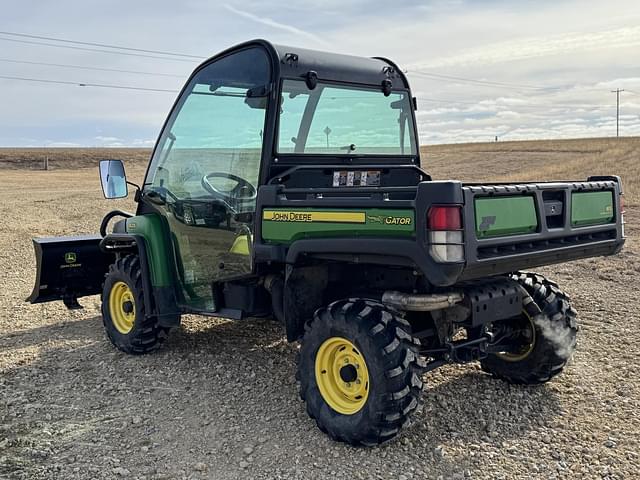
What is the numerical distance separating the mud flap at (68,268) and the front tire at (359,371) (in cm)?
312

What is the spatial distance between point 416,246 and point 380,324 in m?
0.60

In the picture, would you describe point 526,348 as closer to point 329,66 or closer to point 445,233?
point 445,233

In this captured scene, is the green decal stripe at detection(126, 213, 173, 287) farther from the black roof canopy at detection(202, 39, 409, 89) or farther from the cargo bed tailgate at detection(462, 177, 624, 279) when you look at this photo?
the cargo bed tailgate at detection(462, 177, 624, 279)

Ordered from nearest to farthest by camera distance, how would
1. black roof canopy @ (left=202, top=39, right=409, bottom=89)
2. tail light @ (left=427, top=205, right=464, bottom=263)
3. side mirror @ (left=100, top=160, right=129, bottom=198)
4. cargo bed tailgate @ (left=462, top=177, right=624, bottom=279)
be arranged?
1. tail light @ (left=427, top=205, right=464, bottom=263)
2. cargo bed tailgate @ (left=462, top=177, right=624, bottom=279)
3. black roof canopy @ (left=202, top=39, right=409, bottom=89)
4. side mirror @ (left=100, top=160, right=129, bottom=198)

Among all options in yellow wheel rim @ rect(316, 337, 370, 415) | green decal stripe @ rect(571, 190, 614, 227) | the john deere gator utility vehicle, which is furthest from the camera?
green decal stripe @ rect(571, 190, 614, 227)

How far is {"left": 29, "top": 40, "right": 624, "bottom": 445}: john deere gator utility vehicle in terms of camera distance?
3.77 metres

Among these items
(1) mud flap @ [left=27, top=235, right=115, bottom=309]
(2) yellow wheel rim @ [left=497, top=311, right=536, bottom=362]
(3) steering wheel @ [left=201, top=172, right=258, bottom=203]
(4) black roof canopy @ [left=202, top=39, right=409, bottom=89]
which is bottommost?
(2) yellow wheel rim @ [left=497, top=311, right=536, bottom=362]

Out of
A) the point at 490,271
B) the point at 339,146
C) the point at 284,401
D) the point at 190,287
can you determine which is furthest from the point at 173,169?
the point at 490,271

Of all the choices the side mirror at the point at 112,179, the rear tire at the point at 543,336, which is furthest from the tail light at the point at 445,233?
the side mirror at the point at 112,179

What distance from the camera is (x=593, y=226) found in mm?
4332

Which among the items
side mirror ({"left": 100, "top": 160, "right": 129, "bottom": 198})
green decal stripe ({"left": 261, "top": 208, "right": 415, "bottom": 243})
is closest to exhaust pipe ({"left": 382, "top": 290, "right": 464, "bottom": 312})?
green decal stripe ({"left": 261, "top": 208, "right": 415, "bottom": 243})

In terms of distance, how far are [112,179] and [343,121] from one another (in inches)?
73.0

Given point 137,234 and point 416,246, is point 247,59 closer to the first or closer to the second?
point 137,234

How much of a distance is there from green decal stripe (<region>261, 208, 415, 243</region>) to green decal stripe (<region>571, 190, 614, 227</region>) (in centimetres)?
124
